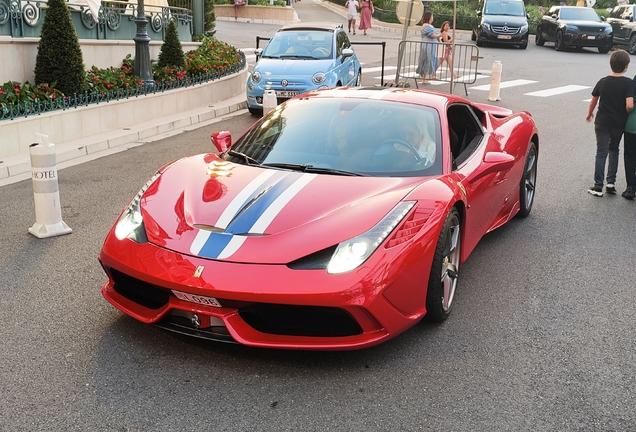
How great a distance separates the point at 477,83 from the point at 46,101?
41.4 ft

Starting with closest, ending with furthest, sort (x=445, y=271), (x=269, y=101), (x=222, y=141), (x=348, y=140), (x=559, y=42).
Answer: (x=445, y=271), (x=348, y=140), (x=222, y=141), (x=269, y=101), (x=559, y=42)

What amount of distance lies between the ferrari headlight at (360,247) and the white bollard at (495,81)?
515 inches


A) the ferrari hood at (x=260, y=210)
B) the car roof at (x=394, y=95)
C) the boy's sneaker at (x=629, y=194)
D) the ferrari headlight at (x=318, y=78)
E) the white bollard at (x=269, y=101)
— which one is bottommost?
the boy's sneaker at (x=629, y=194)

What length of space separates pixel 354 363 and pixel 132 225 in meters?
1.53

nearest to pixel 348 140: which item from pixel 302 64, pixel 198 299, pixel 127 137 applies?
pixel 198 299

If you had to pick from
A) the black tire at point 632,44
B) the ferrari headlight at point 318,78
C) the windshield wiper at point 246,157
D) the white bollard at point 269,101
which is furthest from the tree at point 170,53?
the black tire at point 632,44

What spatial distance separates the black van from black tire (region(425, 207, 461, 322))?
26337 mm

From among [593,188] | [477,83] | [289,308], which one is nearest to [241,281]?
[289,308]

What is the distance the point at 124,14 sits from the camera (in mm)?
14977

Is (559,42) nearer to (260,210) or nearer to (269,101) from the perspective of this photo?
(269,101)

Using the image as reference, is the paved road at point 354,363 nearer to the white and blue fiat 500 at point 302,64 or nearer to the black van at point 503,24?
the white and blue fiat 500 at point 302,64

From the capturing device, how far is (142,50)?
13336 mm

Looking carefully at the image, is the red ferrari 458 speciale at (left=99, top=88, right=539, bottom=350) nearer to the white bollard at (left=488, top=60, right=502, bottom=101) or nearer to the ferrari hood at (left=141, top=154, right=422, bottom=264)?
the ferrari hood at (left=141, top=154, right=422, bottom=264)

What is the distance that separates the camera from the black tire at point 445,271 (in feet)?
14.2
